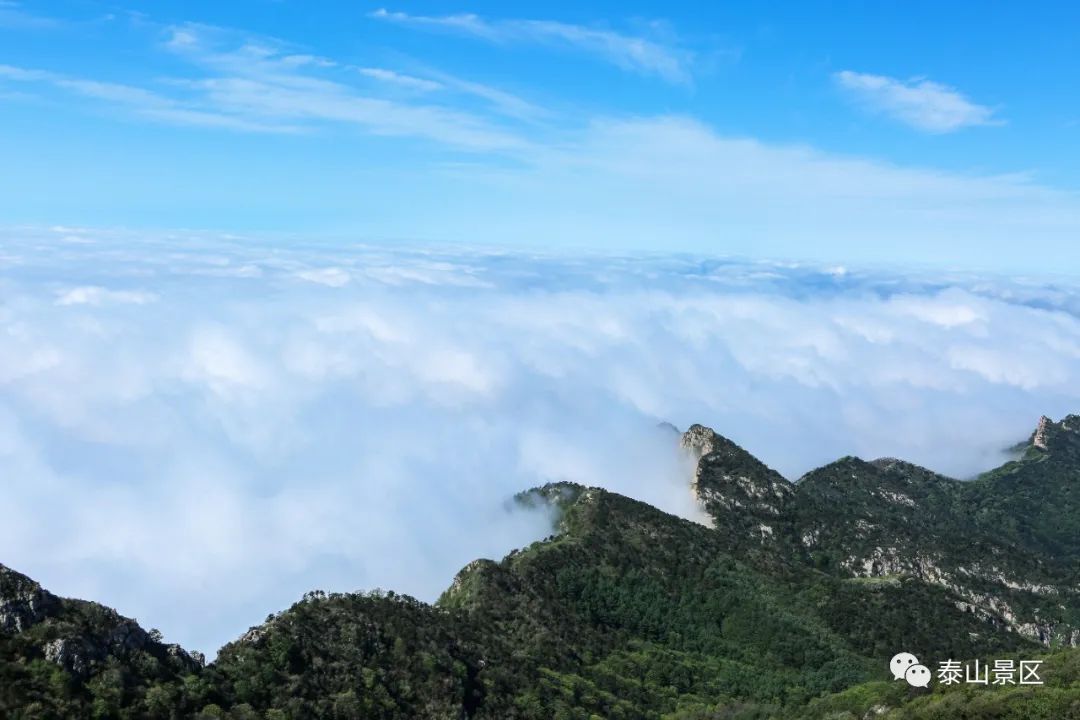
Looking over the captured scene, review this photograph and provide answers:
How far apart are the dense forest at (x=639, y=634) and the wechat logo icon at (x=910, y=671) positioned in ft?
5.43

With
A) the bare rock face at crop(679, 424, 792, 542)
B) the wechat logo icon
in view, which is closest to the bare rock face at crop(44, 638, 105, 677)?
the wechat logo icon

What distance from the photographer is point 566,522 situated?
15862 centimetres

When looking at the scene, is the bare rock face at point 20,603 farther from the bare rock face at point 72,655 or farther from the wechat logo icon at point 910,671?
the wechat logo icon at point 910,671

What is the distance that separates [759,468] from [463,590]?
10485cm

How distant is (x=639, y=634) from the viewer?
123062mm

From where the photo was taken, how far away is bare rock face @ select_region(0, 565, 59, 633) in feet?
202

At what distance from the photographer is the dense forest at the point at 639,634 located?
64.2 m

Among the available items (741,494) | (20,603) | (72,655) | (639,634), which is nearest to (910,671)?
(639,634)

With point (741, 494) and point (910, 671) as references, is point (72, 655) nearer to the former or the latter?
point (910, 671)

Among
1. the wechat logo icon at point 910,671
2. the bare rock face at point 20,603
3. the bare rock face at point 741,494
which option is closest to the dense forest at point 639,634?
the bare rock face at point 20,603

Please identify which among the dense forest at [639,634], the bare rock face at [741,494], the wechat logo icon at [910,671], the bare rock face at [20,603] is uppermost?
the bare rock face at [741,494]

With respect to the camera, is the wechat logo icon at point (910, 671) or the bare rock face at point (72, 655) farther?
the wechat logo icon at point (910, 671)

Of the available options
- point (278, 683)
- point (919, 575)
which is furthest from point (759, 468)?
point (278, 683)

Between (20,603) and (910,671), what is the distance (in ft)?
292
